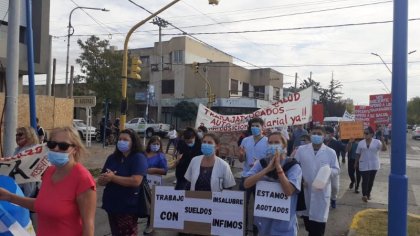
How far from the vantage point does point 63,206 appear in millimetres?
3076

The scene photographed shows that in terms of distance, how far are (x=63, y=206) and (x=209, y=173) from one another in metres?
2.57

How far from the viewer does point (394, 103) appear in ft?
13.3

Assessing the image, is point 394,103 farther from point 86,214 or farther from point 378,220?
point 378,220

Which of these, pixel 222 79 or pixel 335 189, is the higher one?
pixel 222 79

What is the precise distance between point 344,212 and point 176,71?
42063 mm

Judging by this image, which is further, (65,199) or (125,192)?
(125,192)

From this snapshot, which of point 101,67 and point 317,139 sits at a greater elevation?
point 101,67

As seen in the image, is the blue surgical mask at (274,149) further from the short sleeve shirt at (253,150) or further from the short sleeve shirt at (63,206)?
the short sleeve shirt at (253,150)

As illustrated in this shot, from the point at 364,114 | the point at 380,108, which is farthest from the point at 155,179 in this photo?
the point at 364,114

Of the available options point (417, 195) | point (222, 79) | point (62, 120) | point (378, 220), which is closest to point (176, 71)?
point (222, 79)

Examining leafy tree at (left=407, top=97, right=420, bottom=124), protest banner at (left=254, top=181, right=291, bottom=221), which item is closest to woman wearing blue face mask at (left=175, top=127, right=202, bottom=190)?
protest banner at (left=254, top=181, right=291, bottom=221)

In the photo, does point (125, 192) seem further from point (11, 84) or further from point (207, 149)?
point (11, 84)

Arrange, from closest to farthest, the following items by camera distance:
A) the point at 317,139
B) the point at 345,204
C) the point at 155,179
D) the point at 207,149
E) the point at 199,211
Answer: the point at 199,211, the point at 207,149, the point at 317,139, the point at 155,179, the point at 345,204

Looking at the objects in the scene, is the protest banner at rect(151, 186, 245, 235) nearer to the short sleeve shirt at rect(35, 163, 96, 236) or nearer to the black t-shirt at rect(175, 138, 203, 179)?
the black t-shirt at rect(175, 138, 203, 179)
